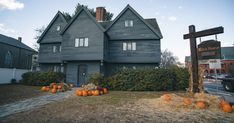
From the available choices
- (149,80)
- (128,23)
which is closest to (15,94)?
(149,80)

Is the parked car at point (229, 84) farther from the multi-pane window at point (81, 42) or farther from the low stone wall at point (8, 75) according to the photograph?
the low stone wall at point (8, 75)

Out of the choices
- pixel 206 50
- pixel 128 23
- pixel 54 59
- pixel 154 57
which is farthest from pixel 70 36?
→ pixel 206 50

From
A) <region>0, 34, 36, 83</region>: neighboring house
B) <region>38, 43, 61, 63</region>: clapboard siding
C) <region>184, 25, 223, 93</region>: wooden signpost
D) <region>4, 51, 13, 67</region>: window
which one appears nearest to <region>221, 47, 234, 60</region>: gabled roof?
<region>184, 25, 223, 93</region>: wooden signpost

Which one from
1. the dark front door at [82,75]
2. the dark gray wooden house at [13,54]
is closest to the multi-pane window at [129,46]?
the dark front door at [82,75]

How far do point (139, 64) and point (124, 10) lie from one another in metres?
8.05

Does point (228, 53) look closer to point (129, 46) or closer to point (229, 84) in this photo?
point (229, 84)

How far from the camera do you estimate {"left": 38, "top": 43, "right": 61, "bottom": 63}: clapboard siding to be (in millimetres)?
20344

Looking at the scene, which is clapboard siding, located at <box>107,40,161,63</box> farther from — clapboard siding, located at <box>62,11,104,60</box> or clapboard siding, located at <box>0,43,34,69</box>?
clapboard siding, located at <box>0,43,34,69</box>

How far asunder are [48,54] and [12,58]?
11.3 metres

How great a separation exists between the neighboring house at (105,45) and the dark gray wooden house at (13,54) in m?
11.4

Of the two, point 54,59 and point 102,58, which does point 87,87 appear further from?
point 54,59

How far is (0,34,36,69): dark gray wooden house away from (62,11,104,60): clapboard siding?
15.4 m

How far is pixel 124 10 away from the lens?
19.0 m

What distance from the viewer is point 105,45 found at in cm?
1744
